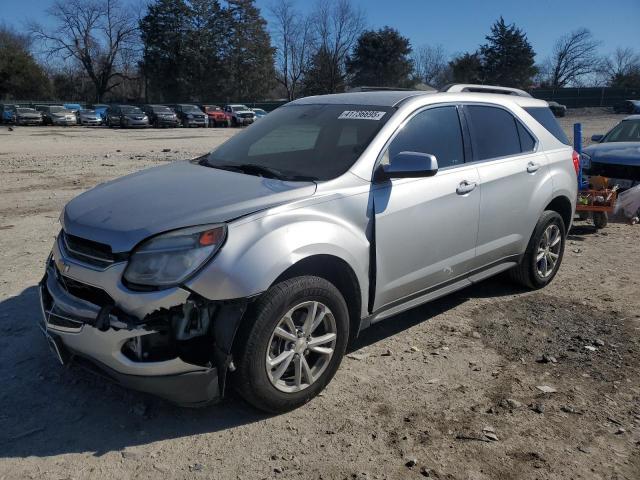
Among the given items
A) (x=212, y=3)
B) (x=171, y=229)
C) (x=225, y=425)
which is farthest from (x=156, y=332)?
(x=212, y=3)

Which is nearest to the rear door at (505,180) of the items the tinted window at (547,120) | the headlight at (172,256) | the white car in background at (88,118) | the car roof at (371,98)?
the tinted window at (547,120)

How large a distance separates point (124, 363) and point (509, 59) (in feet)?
239

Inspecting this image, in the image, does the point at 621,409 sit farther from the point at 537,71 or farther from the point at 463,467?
the point at 537,71

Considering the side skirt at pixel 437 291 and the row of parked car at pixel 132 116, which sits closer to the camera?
the side skirt at pixel 437 291

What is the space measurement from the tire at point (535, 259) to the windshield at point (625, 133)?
5.43 m

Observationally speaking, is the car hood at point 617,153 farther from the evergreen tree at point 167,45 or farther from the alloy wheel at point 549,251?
the evergreen tree at point 167,45

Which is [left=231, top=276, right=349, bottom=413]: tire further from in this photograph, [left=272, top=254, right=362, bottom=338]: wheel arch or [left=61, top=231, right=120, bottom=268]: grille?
[left=61, top=231, right=120, bottom=268]: grille

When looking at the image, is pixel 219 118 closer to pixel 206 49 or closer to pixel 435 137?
pixel 206 49

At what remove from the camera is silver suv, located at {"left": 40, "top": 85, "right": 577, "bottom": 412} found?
2830 mm

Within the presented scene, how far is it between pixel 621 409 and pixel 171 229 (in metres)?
2.87

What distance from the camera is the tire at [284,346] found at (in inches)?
115

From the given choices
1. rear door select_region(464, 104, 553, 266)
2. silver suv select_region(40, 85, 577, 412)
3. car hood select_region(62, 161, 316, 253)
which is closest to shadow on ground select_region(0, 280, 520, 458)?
silver suv select_region(40, 85, 577, 412)

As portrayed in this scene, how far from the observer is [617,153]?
8984mm

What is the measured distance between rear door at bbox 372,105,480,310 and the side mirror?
13 centimetres
